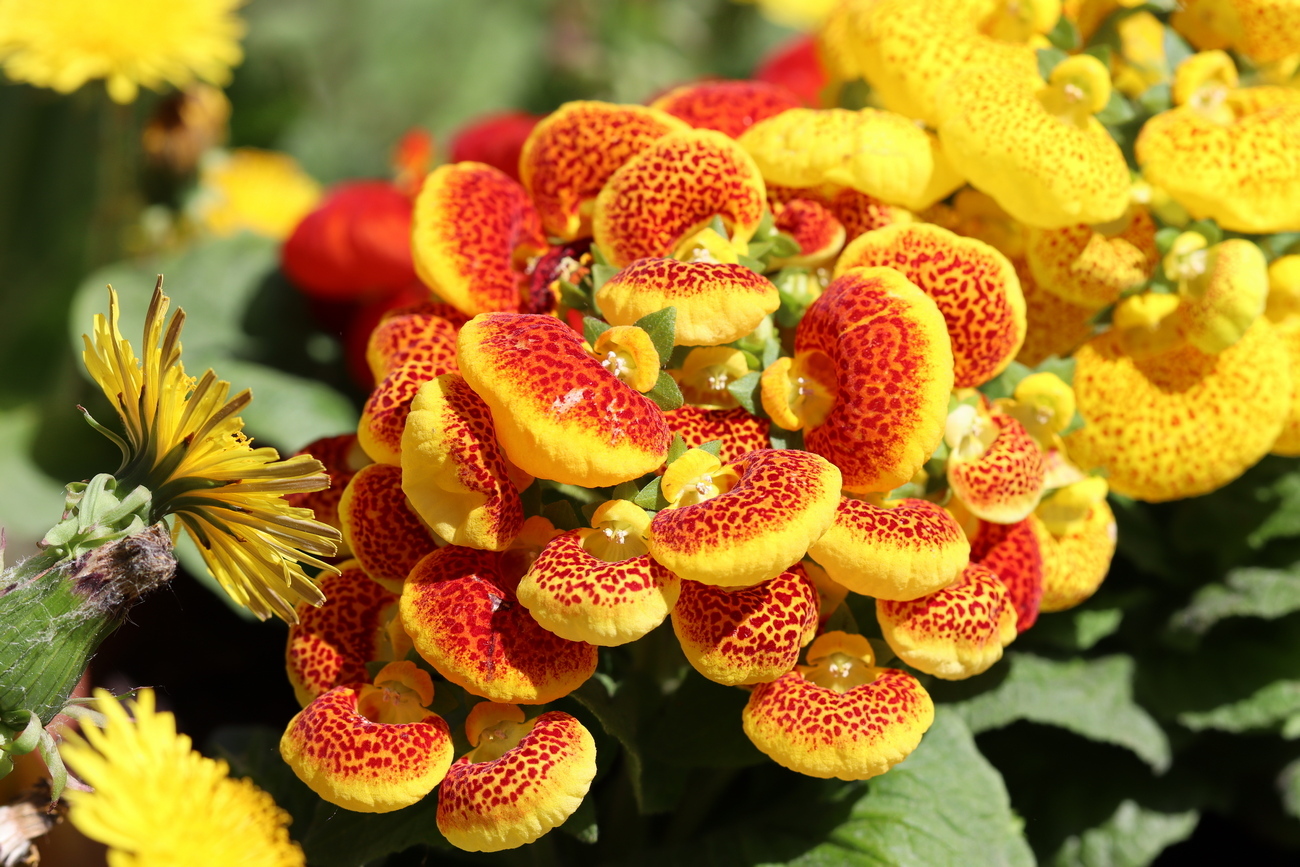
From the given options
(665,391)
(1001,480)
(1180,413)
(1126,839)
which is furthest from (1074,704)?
(665,391)

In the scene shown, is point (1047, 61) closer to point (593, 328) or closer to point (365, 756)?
point (593, 328)

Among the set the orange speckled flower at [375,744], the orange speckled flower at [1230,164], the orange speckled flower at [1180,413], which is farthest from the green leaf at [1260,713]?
the orange speckled flower at [375,744]

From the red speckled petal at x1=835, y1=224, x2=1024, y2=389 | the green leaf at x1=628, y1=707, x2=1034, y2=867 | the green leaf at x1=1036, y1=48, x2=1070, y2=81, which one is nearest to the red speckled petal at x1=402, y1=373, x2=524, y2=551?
the red speckled petal at x1=835, y1=224, x2=1024, y2=389

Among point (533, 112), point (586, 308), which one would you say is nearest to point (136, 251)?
→ point (533, 112)

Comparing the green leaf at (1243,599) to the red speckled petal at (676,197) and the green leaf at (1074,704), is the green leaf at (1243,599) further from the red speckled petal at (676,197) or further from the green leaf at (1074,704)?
the red speckled petal at (676,197)

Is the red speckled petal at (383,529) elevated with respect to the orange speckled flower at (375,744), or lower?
elevated

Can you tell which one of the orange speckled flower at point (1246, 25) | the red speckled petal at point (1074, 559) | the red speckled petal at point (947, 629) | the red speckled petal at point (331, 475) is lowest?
the red speckled petal at point (331, 475)
